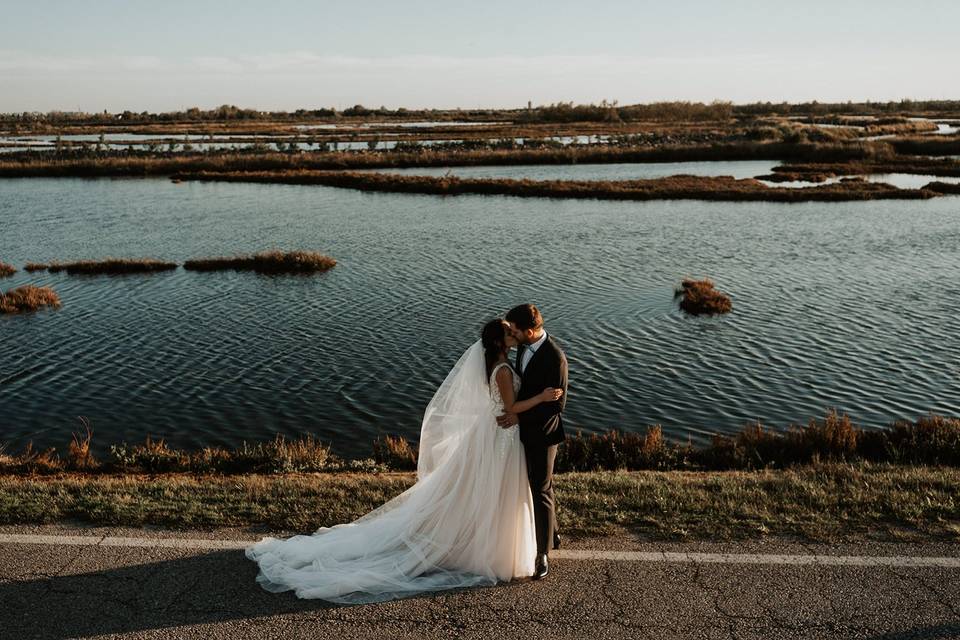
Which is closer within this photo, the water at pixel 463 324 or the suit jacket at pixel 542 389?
the suit jacket at pixel 542 389

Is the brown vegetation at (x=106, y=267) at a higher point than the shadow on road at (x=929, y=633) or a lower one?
lower

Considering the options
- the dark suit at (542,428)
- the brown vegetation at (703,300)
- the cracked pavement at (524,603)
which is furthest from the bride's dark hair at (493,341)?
the brown vegetation at (703,300)

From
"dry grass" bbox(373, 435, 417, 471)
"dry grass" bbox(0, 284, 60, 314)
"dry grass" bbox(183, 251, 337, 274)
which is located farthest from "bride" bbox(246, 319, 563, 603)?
"dry grass" bbox(183, 251, 337, 274)

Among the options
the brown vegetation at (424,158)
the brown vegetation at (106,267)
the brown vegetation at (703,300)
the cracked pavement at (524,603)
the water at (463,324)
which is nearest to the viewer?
the cracked pavement at (524,603)

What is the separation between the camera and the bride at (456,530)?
7.89m

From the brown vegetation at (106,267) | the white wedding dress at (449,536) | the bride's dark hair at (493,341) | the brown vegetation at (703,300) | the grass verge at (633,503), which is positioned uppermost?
the bride's dark hair at (493,341)

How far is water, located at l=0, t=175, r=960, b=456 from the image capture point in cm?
1809

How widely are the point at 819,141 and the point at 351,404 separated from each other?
3409 inches

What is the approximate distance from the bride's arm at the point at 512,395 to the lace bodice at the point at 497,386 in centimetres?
4

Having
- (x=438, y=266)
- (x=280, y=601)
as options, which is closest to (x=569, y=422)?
(x=280, y=601)

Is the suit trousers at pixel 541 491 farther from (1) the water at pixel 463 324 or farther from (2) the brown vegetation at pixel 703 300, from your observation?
(2) the brown vegetation at pixel 703 300

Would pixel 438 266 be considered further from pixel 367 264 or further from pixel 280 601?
pixel 280 601

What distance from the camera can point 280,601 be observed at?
7.61 metres

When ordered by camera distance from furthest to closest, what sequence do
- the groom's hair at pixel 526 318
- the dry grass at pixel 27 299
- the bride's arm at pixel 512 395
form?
the dry grass at pixel 27 299 → the bride's arm at pixel 512 395 → the groom's hair at pixel 526 318
